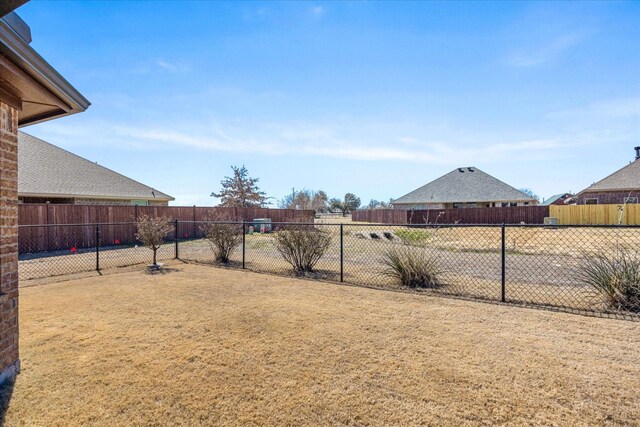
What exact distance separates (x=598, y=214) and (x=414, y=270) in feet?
73.3

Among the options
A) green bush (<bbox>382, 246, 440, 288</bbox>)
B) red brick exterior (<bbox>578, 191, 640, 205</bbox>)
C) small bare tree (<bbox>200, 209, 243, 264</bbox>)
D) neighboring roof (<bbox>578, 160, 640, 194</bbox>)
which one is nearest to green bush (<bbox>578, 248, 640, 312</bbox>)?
green bush (<bbox>382, 246, 440, 288</bbox>)

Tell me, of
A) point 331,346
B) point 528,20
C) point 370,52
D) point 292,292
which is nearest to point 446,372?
point 331,346

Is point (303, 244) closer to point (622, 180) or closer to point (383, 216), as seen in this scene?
point (383, 216)

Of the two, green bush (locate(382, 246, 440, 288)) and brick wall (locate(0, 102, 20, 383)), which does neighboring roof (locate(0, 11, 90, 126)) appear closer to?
brick wall (locate(0, 102, 20, 383))

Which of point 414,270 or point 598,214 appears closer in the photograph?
point 414,270

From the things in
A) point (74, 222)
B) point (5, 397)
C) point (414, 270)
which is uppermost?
point (74, 222)

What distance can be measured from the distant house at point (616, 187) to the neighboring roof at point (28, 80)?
3131 centimetres

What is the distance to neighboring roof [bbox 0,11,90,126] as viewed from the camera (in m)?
1.94

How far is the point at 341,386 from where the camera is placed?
248cm

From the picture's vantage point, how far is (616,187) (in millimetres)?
24141

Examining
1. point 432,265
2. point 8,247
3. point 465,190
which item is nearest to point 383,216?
A: point 465,190

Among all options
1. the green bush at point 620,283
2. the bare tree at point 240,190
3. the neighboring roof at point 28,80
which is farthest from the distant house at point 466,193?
the neighboring roof at point 28,80

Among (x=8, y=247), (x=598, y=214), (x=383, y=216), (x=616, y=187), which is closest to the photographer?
(x=8, y=247)

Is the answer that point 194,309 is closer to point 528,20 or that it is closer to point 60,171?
point 528,20
